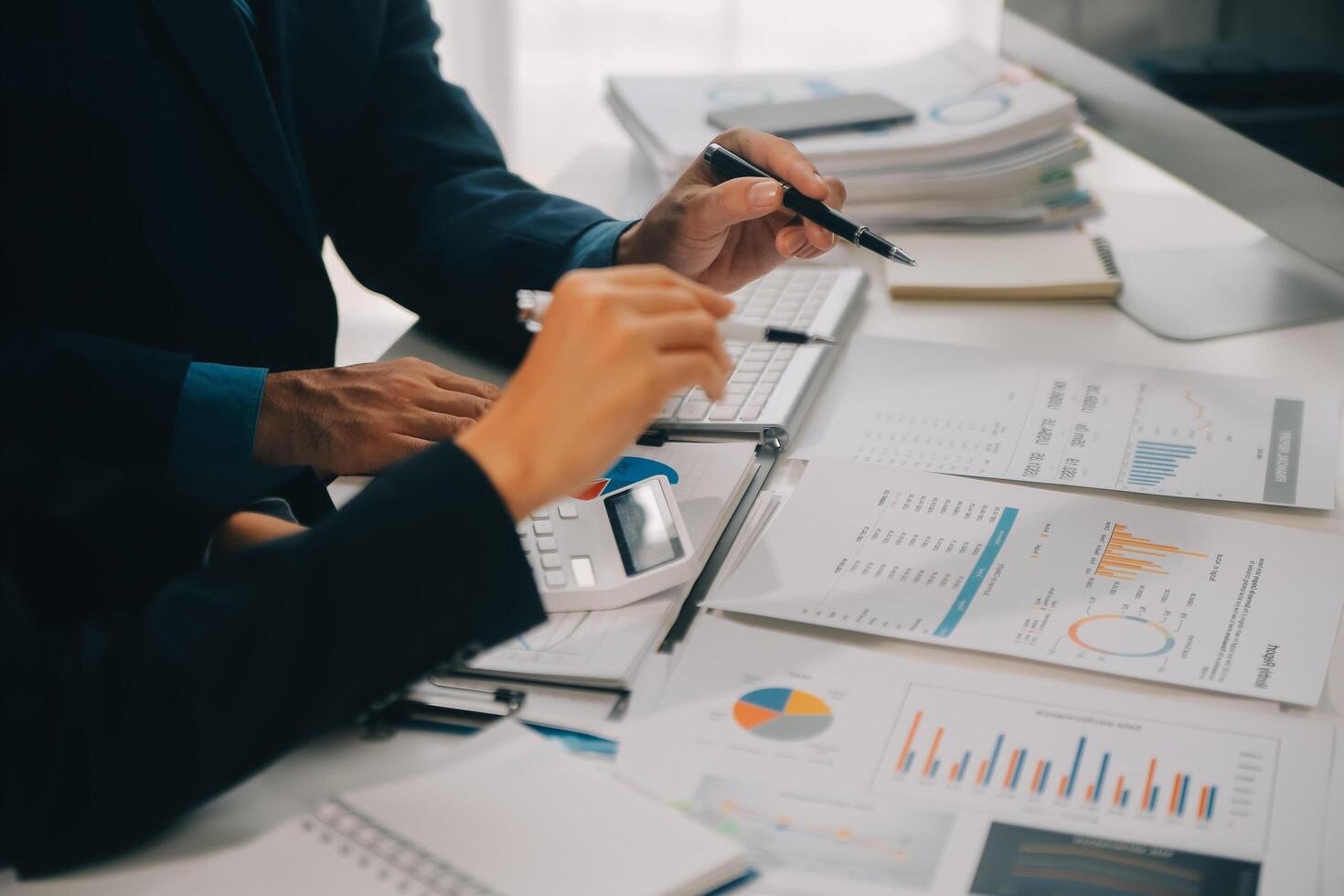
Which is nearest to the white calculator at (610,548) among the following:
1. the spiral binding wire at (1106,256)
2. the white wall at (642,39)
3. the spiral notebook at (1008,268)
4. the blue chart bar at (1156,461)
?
the blue chart bar at (1156,461)

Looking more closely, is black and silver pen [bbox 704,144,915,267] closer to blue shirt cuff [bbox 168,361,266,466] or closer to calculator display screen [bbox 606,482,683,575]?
calculator display screen [bbox 606,482,683,575]

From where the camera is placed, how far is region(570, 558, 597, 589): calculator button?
72cm

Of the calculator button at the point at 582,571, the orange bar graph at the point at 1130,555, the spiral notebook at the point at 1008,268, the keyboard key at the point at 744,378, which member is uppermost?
the spiral notebook at the point at 1008,268

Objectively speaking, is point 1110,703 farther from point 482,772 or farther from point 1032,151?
point 1032,151

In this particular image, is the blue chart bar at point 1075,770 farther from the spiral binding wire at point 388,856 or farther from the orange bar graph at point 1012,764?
the spiral binding wire at point 388,856

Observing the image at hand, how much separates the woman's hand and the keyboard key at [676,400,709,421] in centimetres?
29

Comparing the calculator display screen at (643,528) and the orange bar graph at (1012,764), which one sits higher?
the calculator display screen at (643,528)

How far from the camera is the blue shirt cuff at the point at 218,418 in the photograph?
896 millimetres

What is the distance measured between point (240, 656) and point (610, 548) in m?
0.24

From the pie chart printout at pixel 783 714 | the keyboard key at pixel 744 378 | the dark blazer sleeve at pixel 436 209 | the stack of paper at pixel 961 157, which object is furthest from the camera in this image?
the stack of paper at pixel 961 157

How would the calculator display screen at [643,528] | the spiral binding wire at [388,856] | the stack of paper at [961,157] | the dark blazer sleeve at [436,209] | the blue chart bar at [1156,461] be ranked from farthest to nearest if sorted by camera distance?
the stack of paper at [961,157]
the dark blazer sleeve at [436,209]
the blue chart bar at [1156,461]
the calculator display screen at [643,528]
the spiral binding wire at [388,856]

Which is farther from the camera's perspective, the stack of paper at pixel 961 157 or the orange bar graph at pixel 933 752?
the stack of paper at pixel 961 157

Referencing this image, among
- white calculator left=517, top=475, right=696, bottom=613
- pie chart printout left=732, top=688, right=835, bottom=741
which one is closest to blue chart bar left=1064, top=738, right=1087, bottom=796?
pie chart printout left=732, top=688, right=835, bottom=741

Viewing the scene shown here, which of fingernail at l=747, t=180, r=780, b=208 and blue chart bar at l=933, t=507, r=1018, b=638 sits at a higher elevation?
fingernail at l=747, t=180, r=780, b=208
